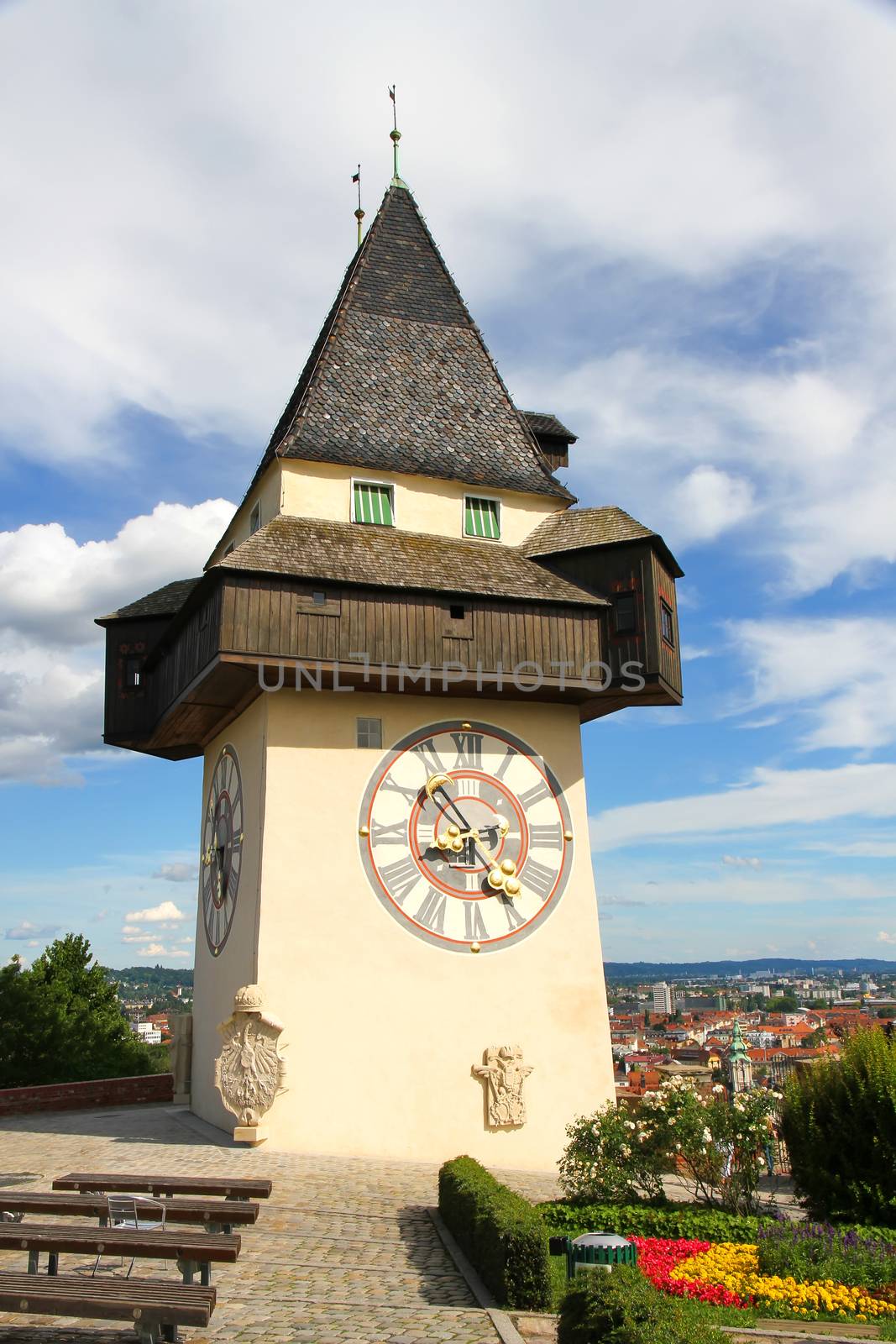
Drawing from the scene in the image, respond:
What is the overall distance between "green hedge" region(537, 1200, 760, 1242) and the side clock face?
744 centimetres

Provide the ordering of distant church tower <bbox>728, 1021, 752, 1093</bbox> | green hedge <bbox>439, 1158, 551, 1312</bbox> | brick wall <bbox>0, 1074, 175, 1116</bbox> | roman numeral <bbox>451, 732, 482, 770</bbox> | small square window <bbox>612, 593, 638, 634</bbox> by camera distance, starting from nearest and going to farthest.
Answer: green hedge <bbox>439, 1158, 551, 1312</bbox>, distant church tower <bbox>728, 1021, 752, 1093</bbox>, roman numeral <bbox>451, 732, 482, 770</bbox>, small square window <bbox>612, 593, 638, 634</bbox>, brick wall <bbox>0, 1074, 175, 1116</bbox>

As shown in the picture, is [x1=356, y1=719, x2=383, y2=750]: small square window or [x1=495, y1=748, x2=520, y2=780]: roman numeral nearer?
[x1=356, y1=719, x2=383, y2=750]: small square window

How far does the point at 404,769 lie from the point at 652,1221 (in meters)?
7.13

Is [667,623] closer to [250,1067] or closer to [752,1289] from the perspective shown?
[250,1067]

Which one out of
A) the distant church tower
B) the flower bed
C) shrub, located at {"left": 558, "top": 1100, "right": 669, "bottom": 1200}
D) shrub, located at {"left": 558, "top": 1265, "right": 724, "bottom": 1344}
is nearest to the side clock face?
shrub, located at {"left": 558, "top": 1100, "right": 669, "bottom": 1200}

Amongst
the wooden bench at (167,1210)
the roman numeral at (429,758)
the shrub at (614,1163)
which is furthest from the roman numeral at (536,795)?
the wooden bench at (167,1210)

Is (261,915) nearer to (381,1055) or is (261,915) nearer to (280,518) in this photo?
(381,1055)

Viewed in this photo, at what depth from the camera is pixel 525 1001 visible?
15.6 metres

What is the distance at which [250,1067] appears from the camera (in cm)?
1394

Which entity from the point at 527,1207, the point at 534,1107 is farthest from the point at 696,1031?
the point at 527,1207

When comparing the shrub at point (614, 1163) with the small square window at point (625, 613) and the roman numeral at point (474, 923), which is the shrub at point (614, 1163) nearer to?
the roman numeral at point (474, 923)

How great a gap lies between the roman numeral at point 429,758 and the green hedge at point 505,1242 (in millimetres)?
6964

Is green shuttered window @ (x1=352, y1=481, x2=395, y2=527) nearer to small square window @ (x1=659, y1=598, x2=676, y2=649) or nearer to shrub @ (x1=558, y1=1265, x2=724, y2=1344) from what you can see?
small square window @ (x1=659, y1=598, x2=676, y2=649)

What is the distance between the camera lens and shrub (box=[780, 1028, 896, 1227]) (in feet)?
34.1
